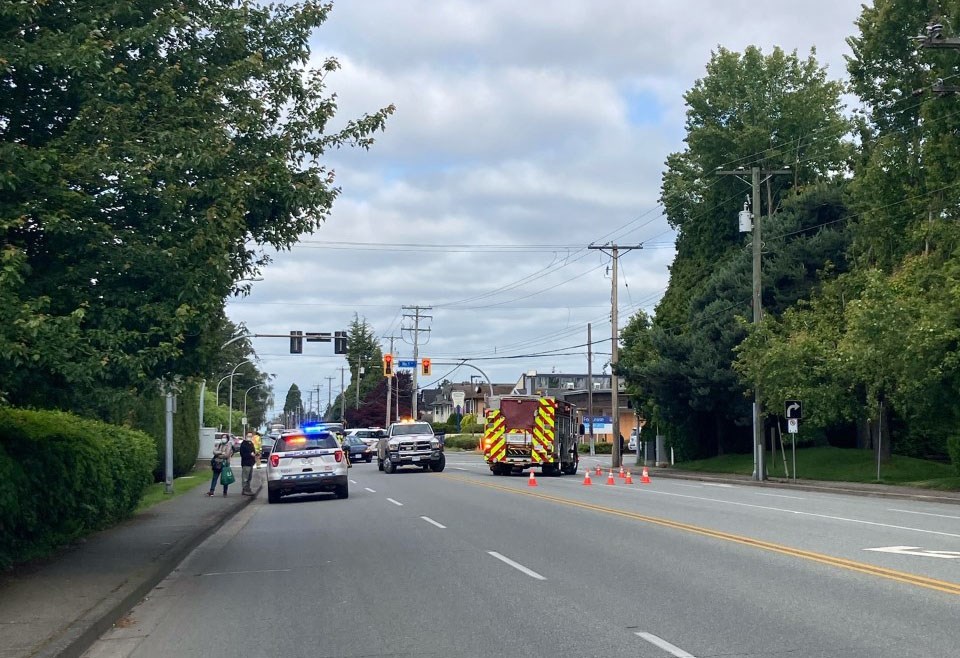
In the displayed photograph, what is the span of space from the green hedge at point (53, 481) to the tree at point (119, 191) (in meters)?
1.61

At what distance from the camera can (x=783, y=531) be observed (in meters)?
17.5

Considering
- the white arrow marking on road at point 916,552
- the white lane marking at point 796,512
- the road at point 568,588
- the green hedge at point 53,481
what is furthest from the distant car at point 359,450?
the white arrow marking on road at point 916,552

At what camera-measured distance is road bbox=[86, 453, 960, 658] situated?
902cm

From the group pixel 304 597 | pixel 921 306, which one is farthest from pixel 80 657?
pixel 921 306

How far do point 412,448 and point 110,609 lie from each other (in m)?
33.7

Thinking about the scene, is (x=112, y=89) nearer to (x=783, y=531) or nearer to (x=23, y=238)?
(x=23, y=238)

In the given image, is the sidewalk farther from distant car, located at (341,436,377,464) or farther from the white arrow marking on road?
distant car, located at (341,436,377,464)

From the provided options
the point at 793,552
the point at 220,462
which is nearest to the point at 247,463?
the point at 220,462

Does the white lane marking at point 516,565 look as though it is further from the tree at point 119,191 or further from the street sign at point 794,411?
the street sign at point 794,411

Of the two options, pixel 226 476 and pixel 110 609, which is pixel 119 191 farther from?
pixel 226 476

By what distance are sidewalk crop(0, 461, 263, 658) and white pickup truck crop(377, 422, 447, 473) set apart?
22.5 meters

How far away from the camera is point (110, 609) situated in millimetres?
10656

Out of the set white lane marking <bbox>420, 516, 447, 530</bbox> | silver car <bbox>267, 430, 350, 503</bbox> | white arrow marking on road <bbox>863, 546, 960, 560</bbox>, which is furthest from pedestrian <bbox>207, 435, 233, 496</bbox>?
white arrow marking on road <bbox>863, 546, 960, 560</bbox>

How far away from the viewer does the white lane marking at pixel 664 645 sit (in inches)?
329
